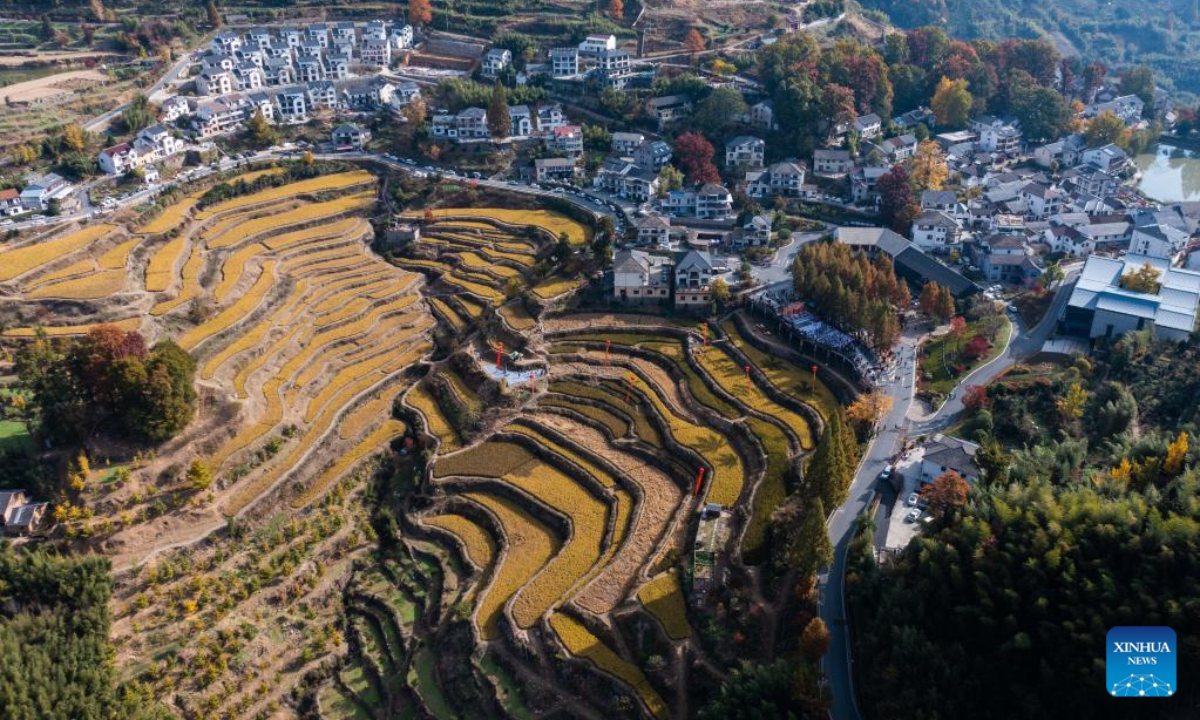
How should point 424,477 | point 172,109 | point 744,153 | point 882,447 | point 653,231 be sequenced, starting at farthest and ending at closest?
1. point 172,109
2. point 744,153
3. point 653,231
4. point 424,477
5. point 882,447

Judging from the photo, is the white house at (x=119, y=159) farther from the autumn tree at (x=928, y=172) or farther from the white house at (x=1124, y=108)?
the white house at (x=1124, y=108)

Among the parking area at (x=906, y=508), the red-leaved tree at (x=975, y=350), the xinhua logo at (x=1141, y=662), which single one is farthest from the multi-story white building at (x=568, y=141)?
the xinhua logo at (x=1141, y=662)

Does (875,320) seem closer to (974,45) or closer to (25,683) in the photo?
(25,683)

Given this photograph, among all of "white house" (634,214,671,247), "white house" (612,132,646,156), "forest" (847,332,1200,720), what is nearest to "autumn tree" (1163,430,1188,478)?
"forest" (847,332,1200,720)

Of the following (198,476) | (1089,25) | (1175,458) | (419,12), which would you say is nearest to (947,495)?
(1175,458)

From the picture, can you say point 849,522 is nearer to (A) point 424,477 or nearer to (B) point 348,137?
(A) point 424,477

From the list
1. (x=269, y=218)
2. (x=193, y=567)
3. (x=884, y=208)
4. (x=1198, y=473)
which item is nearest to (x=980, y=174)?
(x=884, y=208)

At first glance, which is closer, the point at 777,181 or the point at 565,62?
the point at 777,181
